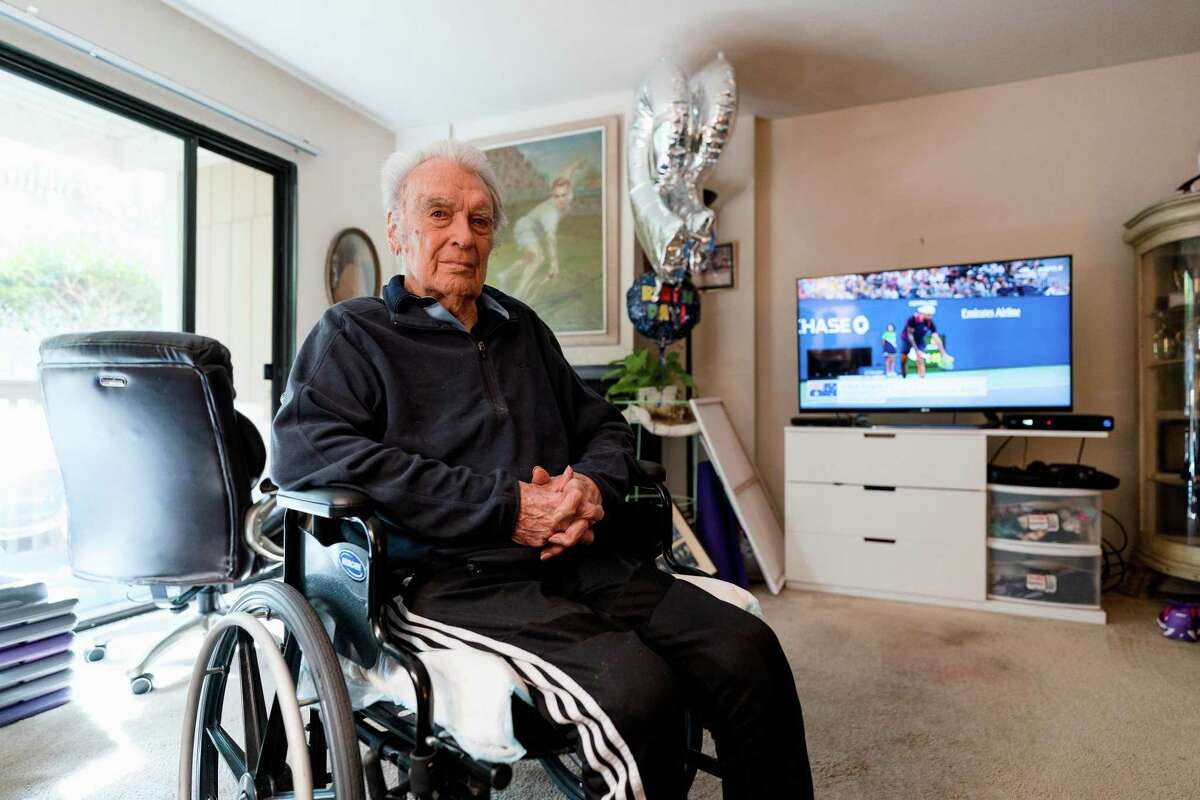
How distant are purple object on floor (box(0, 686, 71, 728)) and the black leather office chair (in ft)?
1.12

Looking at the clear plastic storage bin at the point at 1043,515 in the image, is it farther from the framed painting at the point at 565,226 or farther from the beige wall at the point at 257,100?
the beige wall at the point at 257,100

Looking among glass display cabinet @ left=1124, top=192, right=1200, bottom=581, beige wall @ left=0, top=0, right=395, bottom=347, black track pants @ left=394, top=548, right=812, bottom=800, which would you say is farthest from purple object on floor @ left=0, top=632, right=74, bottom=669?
glass display cabinet @ left=1124, top=192, right=1200, bottom=581

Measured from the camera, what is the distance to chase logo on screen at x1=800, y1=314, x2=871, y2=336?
110 inches

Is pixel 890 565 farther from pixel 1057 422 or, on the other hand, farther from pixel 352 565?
pixel 352 565

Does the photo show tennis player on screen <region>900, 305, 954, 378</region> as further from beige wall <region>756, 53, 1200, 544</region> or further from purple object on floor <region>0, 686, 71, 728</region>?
purple object on floor <region>0, 686, 71, 728</region>

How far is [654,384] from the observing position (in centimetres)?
276

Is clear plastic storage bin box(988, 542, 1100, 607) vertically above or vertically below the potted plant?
below

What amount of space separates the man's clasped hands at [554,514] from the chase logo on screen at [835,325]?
214 cm

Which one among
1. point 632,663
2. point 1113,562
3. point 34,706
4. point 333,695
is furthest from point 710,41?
point 34,706

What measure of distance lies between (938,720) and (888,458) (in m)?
1.19

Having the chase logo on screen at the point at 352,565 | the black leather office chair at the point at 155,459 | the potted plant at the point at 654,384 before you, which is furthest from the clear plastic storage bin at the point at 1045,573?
the black leather office chair at the point at 155,459

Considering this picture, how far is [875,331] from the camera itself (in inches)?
109

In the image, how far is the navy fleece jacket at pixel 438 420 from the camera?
945 mm

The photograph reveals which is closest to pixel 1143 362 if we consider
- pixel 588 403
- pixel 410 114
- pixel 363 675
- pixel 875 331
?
pixel 875 331
